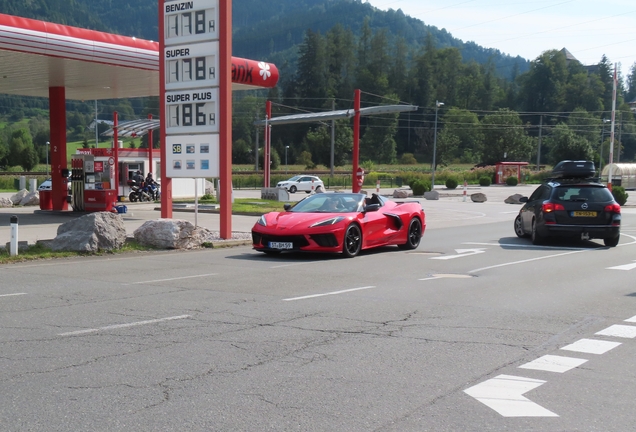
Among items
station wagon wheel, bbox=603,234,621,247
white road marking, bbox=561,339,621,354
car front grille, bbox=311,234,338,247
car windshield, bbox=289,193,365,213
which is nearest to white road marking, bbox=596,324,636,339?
white road marking, bbox=561,339,621,354

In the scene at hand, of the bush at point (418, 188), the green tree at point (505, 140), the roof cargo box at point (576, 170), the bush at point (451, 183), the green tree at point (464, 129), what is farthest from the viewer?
the green tree at point (464, 129)

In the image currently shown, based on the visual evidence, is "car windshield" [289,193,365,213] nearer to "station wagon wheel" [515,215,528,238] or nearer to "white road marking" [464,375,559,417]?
"station wagon wheel" [515,215,528,238]

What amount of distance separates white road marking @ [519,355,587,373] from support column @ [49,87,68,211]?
2422 centimetres

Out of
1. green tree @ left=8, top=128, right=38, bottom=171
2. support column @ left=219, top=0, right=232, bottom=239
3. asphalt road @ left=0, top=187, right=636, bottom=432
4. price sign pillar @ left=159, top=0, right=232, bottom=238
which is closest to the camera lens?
asphalt road @ left=0, top=187, right=636, bottom=432

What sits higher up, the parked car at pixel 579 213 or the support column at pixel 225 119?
the support column at pixel 225 119

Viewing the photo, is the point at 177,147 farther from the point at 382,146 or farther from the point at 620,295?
the point at 382,146

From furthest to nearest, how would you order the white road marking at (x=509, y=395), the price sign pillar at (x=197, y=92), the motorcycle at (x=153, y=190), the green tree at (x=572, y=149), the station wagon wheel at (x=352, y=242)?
the green tree at (x=572, y=149), the motorcycle at (x=153, y=190), the price sign pillar at (x=197, y=92), the station wagon wheel at (x=352, y=242), the white road marking at (x=509, y=395)

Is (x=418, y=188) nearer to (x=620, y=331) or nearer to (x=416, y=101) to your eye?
(x=620, y=331)

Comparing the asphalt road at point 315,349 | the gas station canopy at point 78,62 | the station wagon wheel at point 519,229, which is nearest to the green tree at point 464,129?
the gas station canopy at point 78,62

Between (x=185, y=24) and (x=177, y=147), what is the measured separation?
10.1 feet

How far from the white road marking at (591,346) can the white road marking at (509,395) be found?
1.27m

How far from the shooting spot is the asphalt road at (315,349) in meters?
4.71

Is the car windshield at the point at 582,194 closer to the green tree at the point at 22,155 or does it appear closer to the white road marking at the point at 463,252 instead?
the white road marking at the point at 463,252

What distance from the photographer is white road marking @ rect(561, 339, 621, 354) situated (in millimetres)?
6613
